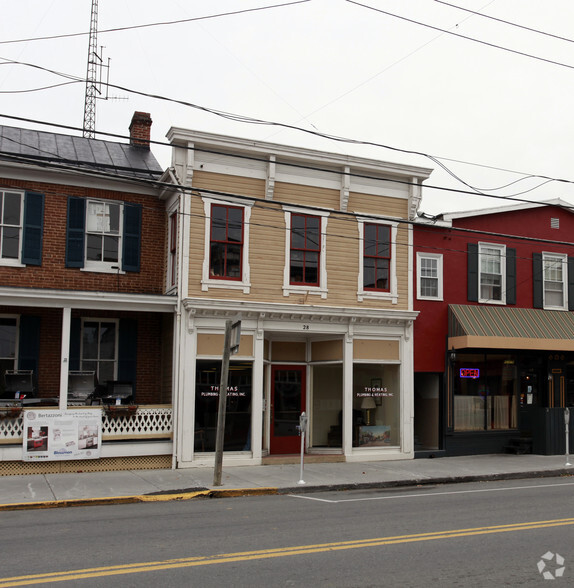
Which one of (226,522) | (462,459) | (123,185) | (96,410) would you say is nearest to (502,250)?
(462,459)

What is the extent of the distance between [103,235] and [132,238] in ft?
2.38

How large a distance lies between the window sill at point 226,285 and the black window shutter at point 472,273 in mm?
6804

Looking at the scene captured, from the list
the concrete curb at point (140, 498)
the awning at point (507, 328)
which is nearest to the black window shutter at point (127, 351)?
the concrete curb at point (140, 498)

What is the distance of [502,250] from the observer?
840 inches

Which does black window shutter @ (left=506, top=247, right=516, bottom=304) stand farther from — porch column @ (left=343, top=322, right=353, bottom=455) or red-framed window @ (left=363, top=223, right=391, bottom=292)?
porch column @ (left=343, top=322, right=353, bottom=455)

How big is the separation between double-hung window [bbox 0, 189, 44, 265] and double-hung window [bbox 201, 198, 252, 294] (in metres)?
4.11

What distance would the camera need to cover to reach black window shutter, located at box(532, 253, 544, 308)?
2166cm

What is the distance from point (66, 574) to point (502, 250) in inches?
669

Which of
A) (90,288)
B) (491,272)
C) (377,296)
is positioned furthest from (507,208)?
(90,288)

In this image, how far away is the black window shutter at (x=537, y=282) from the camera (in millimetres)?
21656

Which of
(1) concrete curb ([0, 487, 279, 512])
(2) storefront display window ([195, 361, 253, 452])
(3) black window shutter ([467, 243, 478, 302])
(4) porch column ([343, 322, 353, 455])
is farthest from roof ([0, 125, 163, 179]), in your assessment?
(3) black window shutter ([467, 243, 478, 302])

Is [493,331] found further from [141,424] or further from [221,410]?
[141,424]

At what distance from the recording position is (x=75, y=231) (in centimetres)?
1792

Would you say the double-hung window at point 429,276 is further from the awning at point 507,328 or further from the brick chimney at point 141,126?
the brick chimney at point 141,126
